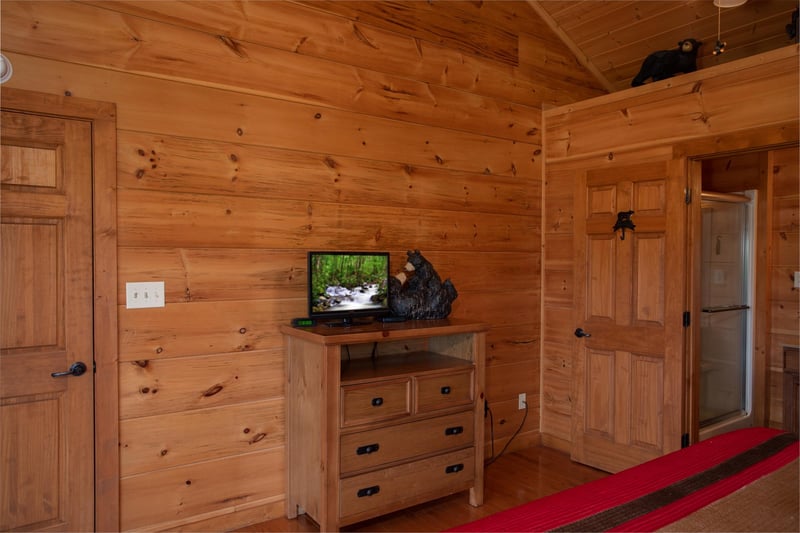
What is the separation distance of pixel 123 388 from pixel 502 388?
2374mm

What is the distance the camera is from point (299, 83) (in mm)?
2887

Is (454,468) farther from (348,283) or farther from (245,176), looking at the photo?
(245,176)

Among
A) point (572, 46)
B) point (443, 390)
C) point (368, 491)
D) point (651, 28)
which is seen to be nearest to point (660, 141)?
point (651, 28)

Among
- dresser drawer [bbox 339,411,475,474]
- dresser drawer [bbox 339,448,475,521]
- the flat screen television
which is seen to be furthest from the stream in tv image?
dresser drawer [bbox 339,448,475,521]

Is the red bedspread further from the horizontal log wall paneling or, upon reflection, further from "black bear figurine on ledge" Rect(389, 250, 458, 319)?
the horizontal log wall paneling

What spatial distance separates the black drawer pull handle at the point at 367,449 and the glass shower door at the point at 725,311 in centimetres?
272

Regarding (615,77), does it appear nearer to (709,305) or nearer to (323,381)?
(709,305)

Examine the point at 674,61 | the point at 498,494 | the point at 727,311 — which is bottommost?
the point at 498,494

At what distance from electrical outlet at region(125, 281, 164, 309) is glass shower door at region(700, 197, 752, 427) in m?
3.68

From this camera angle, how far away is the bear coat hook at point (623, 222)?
3371 millimetres

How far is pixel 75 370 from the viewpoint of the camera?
7.57 ft

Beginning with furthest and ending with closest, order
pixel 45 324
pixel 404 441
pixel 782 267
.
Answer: pixel 782 267
pixel 404 441
pixel 45 324

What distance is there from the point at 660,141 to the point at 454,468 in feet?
7.46

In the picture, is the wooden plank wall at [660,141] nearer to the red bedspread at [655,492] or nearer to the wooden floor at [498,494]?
the wooden floor at [498,494]
